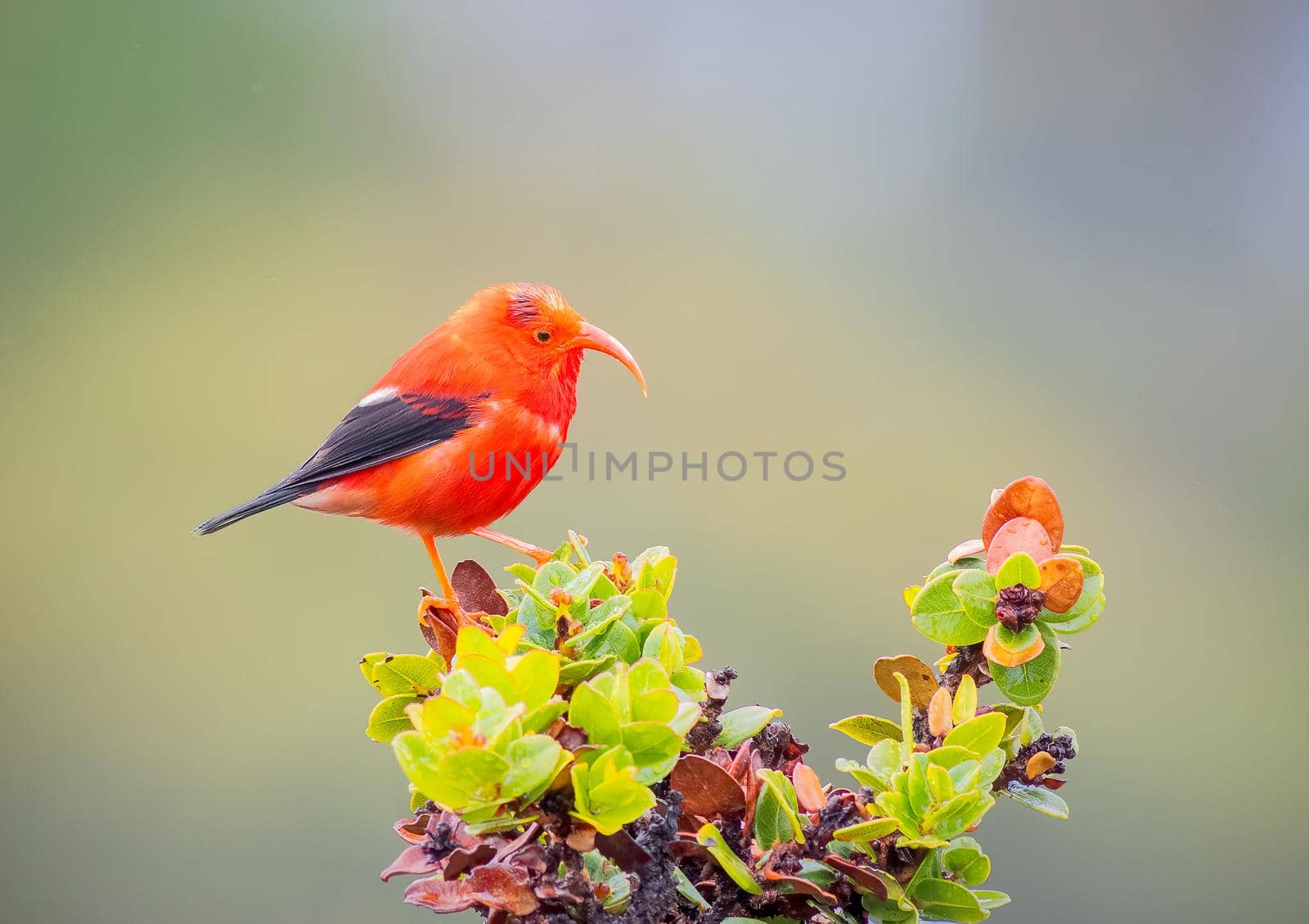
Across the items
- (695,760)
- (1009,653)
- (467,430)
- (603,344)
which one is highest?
(603,344)

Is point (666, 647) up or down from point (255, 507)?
down

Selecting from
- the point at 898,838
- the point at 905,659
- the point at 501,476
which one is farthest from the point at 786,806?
the point at 501,476

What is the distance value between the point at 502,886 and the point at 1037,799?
0.42 metres

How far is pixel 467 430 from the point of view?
1363 mm

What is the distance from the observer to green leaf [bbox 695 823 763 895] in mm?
698

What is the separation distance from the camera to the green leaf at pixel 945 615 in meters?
0.78

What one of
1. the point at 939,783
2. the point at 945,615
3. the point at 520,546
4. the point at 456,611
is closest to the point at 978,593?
the point at 945,615

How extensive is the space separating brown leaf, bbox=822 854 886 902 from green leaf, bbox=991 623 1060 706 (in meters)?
0.17

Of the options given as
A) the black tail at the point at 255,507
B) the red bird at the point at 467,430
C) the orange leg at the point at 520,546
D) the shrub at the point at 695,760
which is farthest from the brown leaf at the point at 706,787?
the black tail at the point at 255,507

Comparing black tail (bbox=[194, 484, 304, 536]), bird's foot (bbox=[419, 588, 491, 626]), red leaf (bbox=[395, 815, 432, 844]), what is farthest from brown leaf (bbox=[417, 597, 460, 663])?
black tail (bbox=[194, 484, 304, 536])

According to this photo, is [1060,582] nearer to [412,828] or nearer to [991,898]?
[991,898]

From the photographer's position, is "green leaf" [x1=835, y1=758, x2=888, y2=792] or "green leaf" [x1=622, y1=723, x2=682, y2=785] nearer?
"green leaf" [x1=622, y1=723, x2=682, y2=785]

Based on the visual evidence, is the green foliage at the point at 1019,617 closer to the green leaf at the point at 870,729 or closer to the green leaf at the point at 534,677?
the green leaf at the point at 870,729

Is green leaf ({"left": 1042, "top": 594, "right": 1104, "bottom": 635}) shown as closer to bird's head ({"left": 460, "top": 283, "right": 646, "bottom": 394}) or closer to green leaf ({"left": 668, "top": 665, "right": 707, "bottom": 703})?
green leaf ({"left": 668, "top": 665, "right": 707, "bottom": 703})
